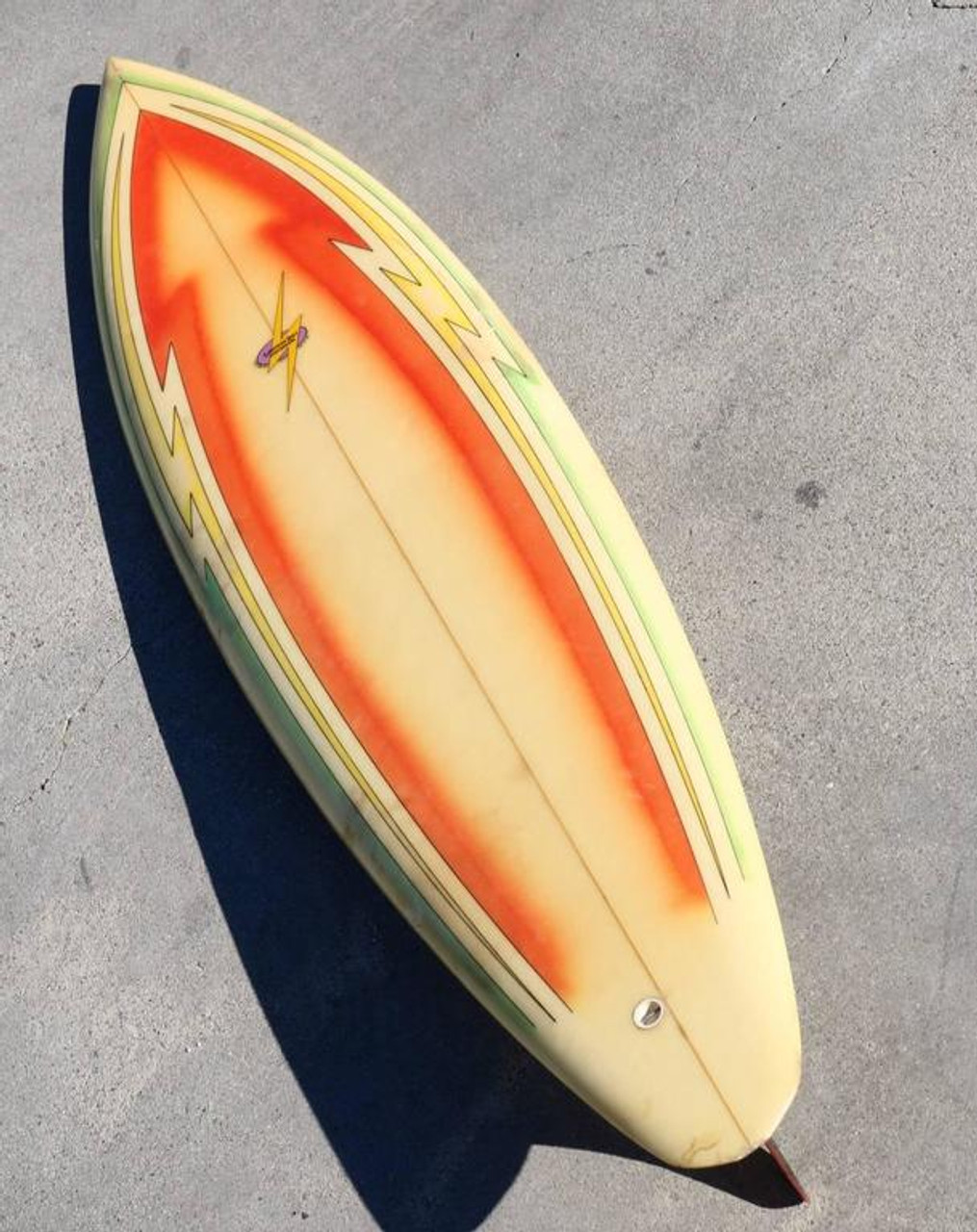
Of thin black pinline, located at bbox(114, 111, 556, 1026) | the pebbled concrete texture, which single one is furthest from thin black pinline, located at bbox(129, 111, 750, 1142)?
the pebbled concrete texture

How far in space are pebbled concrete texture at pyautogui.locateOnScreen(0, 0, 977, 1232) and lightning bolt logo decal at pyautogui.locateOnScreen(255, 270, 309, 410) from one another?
875 mm

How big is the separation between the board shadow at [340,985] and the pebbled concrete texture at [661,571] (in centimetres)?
1

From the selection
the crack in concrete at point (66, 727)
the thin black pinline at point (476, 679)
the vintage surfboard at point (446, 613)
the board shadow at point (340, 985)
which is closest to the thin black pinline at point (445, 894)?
the vintage surfboard at point (446, 613)

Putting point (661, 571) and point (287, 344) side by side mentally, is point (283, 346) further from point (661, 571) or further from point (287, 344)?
point (661, 571)

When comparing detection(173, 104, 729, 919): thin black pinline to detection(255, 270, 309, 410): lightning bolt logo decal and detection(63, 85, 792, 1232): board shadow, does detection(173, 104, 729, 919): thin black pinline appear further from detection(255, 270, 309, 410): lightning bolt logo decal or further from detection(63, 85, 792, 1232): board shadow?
detection(63, 85, 792, 1232): board shadow

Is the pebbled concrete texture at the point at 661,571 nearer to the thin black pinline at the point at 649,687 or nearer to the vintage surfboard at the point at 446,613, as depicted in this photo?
the vintage surfboard at the point at 446,613

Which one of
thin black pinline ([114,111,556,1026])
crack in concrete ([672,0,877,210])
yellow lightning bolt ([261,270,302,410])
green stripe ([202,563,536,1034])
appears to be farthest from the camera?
crack in concrete ([672,0,877,210])

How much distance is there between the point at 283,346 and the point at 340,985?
2.17 meters

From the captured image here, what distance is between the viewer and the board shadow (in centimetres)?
422

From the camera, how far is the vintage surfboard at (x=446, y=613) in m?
3.68

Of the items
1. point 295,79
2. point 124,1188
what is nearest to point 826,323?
point 295,79

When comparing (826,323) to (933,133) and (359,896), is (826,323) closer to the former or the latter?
(933,133)

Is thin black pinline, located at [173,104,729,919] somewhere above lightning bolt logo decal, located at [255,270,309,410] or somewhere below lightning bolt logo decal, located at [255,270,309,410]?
below

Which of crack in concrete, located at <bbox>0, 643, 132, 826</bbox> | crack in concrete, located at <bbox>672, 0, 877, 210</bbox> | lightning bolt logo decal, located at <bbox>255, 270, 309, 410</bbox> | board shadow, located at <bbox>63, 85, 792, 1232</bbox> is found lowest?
board shadow, located at <bbox>63, 85, 792, 1232</bbox>
